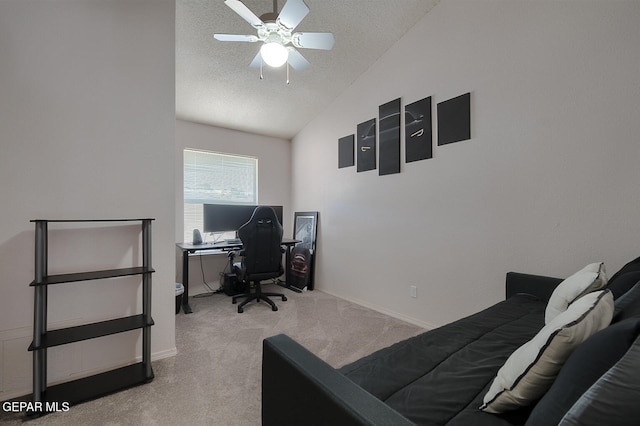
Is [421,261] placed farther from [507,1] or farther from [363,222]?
[507,1]

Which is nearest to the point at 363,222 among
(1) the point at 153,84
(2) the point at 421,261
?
(2) the point at 421,261

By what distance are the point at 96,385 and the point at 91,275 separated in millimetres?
718

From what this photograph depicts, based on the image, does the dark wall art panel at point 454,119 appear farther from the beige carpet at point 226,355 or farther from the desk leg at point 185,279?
the desk leg at point 185,279

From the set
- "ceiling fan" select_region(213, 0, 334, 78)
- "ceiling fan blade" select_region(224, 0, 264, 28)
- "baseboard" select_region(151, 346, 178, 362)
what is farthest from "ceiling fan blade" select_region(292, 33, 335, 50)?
"baseboard" select_region(151, 346, 178, 362)

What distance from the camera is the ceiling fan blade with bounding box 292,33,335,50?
2162mm

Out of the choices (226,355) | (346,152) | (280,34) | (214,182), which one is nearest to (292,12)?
(280,34)

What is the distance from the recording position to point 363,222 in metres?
3.44

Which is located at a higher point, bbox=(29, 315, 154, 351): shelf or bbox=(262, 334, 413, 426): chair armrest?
bbox=(262, 334, 413, 426): chair armrest

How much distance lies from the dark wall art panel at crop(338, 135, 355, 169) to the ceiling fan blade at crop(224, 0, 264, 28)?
1.85m

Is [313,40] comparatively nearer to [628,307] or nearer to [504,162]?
[504,162]

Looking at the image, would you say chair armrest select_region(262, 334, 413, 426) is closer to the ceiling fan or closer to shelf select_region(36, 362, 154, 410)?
shelf select_region(36, 362, 154, 410)

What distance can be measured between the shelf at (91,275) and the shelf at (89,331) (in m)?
0.35

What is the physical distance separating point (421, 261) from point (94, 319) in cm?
280

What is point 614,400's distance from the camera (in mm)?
513
